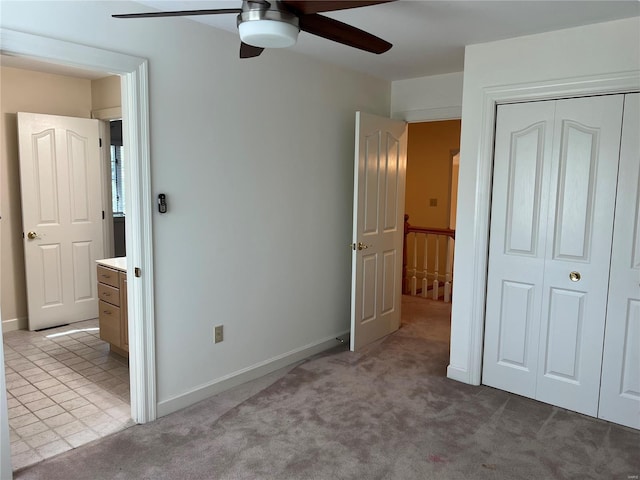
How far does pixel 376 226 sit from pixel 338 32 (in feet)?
7.56

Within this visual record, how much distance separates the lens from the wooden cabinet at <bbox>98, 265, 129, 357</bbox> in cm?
348

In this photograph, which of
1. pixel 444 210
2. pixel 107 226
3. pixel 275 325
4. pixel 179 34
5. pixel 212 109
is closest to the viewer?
pixel 179 34

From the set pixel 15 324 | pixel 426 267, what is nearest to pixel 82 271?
pixel 15 324

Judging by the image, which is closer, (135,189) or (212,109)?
(135,189)

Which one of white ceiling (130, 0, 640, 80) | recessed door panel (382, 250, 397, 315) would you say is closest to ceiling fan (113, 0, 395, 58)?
white ceiling (130, 0, 640, 80)

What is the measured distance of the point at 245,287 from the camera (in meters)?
3.27

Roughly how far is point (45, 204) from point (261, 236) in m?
2.42

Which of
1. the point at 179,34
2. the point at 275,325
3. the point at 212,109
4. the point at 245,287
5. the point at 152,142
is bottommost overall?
the point at 275,325

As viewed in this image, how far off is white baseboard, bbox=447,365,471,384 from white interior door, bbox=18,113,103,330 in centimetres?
356

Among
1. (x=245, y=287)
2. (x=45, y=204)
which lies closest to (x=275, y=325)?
(x=245, y=287)

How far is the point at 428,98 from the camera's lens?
163 inches

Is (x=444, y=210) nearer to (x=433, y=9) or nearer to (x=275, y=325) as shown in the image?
(x=275, y=325)

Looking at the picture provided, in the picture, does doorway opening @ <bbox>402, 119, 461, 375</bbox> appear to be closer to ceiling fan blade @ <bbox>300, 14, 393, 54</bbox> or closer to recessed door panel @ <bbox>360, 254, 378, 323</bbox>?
recessed door panel @ <bbox>360, 254, 378, 323</bbox>

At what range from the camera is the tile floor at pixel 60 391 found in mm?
2582
